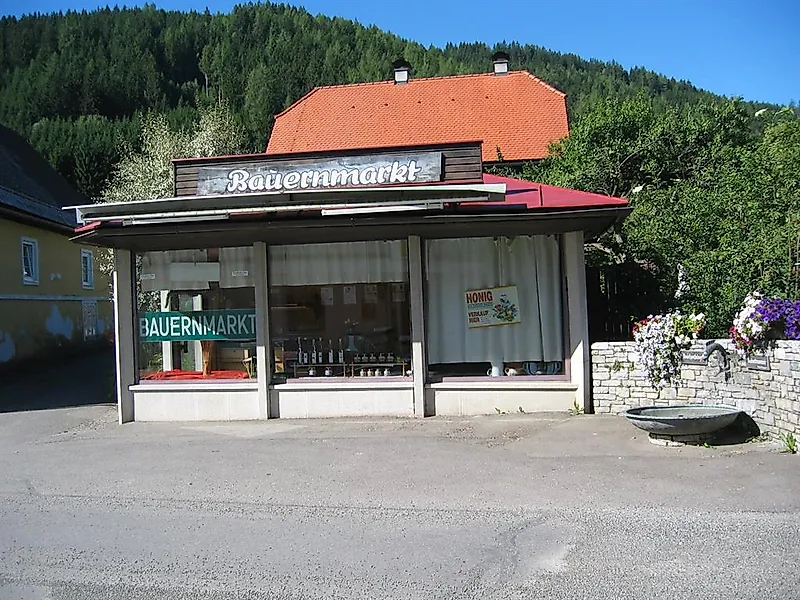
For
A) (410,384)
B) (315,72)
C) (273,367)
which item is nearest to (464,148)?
(410,384)

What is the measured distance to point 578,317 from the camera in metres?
11.3

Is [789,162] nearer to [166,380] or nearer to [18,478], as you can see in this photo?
[166,380]

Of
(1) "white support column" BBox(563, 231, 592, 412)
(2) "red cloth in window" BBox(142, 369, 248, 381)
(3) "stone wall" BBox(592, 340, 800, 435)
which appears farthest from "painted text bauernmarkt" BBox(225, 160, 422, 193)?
(3) "stone wall" BBox(592, 340, 800, 435)

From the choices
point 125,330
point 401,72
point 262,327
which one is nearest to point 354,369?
point 262,327

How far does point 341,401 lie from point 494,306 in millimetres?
2679

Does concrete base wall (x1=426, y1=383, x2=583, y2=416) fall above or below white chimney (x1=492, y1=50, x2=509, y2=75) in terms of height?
below

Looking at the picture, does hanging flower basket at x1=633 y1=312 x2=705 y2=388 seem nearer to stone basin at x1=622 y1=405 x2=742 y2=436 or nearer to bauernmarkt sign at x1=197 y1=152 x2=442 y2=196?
stone basin at x1=622 y1=405 x2=742 y2=436

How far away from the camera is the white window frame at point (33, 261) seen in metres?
22.9

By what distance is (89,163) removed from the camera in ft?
143

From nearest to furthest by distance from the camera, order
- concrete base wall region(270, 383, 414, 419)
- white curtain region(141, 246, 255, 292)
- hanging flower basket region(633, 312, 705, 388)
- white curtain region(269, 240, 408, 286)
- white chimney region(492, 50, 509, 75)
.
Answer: hanging flower basket region(633, 312, 705, 388) → concrete base wall region(270, 383, 414, 419) → white curtain region(269, 240, 408, 286) → white curtain region(141, 246, 255, 292) → white chimney region(492, 50, 509, 75)

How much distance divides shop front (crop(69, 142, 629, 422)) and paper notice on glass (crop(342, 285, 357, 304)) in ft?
0.07

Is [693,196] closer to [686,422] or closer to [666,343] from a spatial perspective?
[666,343]

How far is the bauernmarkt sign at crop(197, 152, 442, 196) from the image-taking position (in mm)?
11266

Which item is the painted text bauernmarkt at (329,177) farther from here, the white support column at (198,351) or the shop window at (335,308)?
the white support column at (198,351)
